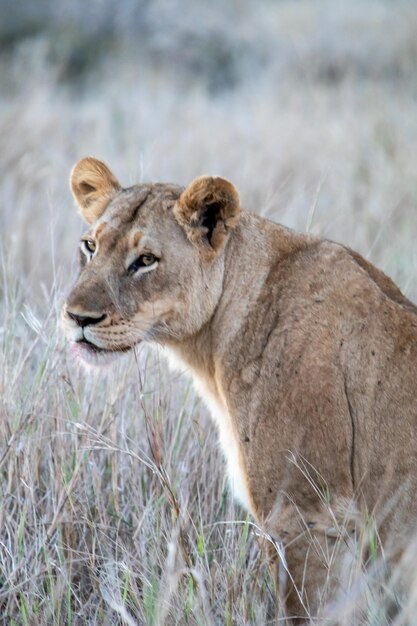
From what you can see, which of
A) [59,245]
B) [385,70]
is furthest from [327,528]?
[385,70]

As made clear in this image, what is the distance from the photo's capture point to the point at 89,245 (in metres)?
3.98

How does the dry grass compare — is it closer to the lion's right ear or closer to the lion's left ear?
the lion's right ear

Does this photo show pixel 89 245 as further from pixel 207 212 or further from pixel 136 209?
pixel 207 212

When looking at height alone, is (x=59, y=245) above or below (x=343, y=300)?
below

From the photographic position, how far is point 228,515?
14.2 ft

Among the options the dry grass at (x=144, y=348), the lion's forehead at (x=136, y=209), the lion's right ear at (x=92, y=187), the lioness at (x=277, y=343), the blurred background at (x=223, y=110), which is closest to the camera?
the lioness at (x=277, y=343)

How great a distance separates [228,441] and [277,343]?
40 centimetres

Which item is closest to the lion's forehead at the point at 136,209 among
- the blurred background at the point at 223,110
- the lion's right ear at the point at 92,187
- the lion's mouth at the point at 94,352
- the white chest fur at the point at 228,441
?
the lion's right ear at the point at 92,187

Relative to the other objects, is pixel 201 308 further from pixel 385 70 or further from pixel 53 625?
pixel 385 70

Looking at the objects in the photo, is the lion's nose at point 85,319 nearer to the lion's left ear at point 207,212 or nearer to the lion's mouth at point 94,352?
the lion's mouth at point 94,352

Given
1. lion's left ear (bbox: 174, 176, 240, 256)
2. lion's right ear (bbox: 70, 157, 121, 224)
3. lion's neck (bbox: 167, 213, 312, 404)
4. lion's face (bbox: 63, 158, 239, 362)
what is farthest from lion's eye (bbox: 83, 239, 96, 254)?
lion's neck (bbox: 167, 213, 312, 404)

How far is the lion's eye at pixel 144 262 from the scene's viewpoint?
381cm

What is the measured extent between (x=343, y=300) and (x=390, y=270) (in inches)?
95.9

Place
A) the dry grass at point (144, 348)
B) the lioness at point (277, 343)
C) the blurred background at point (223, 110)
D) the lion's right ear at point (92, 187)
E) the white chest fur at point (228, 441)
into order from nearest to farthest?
1. the lioness at point (277, 343)
2. the white chest fur at point (228, 441)
3. the dry grass at point (144, 348)
4. the lion's right ear at point (92, 187)
5. the blurred background at point (223, 110)
